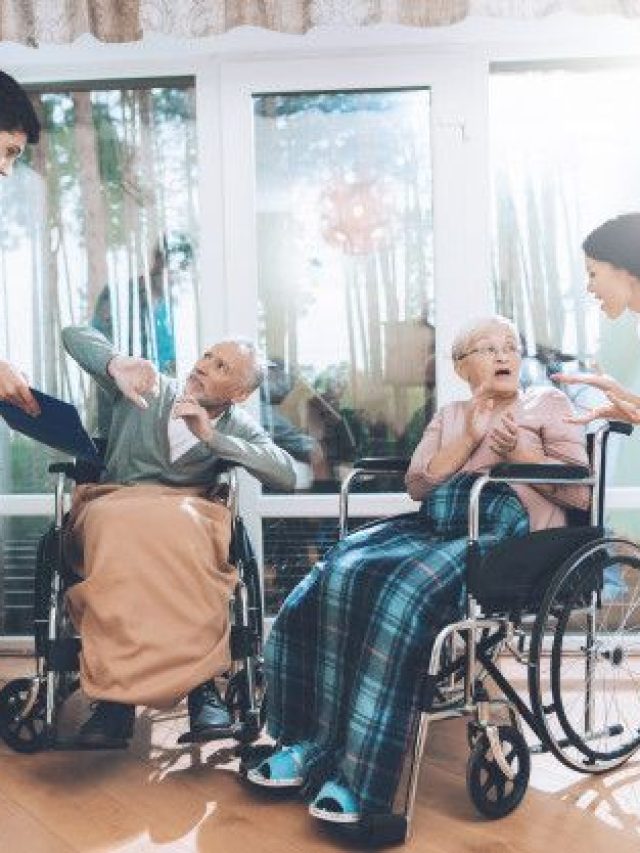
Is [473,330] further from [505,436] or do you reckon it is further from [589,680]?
[589,680]

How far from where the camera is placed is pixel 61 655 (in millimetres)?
2395

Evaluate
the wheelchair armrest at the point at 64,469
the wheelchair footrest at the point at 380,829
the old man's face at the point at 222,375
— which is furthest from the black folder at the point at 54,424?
the wheelchair footrest at the point at 380,829

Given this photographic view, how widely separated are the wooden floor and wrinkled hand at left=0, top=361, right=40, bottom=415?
31.3 inches

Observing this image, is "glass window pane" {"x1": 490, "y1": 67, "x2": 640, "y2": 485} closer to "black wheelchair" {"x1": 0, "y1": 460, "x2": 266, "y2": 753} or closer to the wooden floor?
"black wheelchair" {"x1": 0, "y1": 460, "x2": 266, "y2": 753}

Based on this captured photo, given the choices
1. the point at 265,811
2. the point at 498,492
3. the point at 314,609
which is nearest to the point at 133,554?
the point at 314,609

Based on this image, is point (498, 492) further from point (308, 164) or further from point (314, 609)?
point (308, 164)

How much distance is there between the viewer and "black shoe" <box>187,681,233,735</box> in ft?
7.84

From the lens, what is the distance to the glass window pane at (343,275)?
11.3ft

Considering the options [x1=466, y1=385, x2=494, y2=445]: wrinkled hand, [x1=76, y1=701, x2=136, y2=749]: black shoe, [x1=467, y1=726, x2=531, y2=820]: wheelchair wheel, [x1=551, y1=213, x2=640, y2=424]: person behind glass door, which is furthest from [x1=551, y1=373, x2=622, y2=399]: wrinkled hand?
[x1=76, y1=701, x2=136, y2=749]: black shoe

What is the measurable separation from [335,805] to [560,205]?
219cm

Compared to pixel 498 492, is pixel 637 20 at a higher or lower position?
higher

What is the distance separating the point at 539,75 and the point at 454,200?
50 centimetres

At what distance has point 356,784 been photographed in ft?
6.47

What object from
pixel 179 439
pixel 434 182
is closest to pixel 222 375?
pixel 179 439
